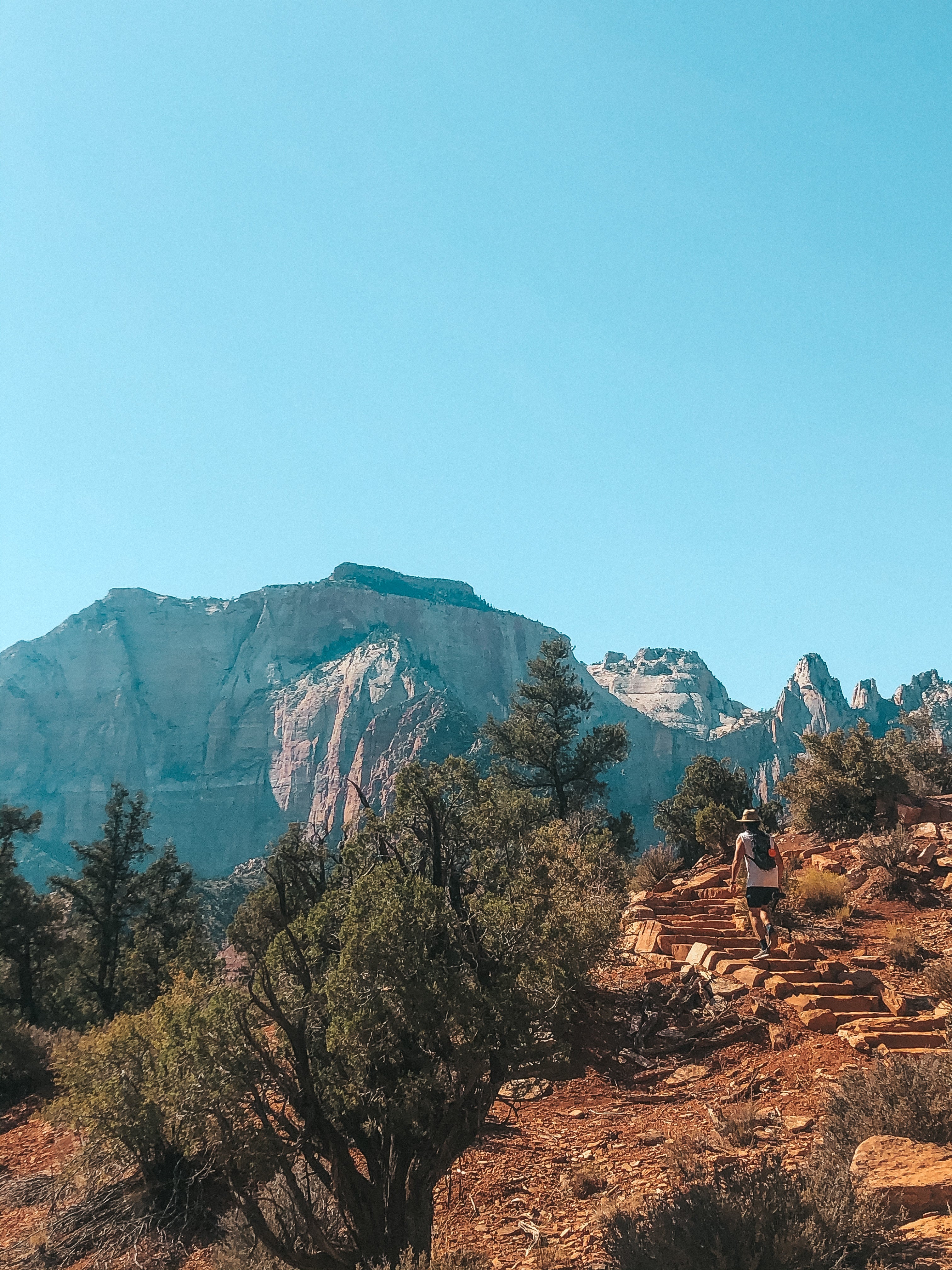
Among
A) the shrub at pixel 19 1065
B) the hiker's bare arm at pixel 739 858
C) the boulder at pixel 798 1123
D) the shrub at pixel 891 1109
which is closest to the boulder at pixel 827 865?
the hiker's bare arm at pixel 739 858

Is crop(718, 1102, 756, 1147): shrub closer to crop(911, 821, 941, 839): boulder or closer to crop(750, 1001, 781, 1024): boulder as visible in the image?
crop(750, 1001, 781, 1024): boulder

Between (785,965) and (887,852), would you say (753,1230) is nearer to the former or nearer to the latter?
(785,965)

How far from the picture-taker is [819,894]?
1482 cm

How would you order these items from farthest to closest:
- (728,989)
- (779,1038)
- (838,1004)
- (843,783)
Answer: (843,783)
(728,989)
(838,1004)
(779,1038)

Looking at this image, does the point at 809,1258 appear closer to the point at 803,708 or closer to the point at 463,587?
the point at 803,708

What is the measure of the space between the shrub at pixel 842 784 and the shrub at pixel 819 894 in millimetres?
5493

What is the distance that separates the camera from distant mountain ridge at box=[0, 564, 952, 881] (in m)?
143

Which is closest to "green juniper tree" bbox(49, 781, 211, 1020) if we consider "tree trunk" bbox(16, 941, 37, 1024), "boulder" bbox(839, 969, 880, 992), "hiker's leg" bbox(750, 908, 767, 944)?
"tree trunk" bbox(16, 941, 37, 1024)

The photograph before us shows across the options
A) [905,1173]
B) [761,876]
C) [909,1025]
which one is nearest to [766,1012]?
[909,1025]

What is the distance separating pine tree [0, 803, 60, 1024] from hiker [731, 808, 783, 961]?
74.0ft

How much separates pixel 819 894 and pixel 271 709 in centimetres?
14820

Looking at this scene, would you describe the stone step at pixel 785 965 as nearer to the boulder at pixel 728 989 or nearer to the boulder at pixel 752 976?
the boulder at pixel 752 976

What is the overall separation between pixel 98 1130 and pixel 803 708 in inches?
6474

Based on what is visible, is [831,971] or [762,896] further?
[762,896]
